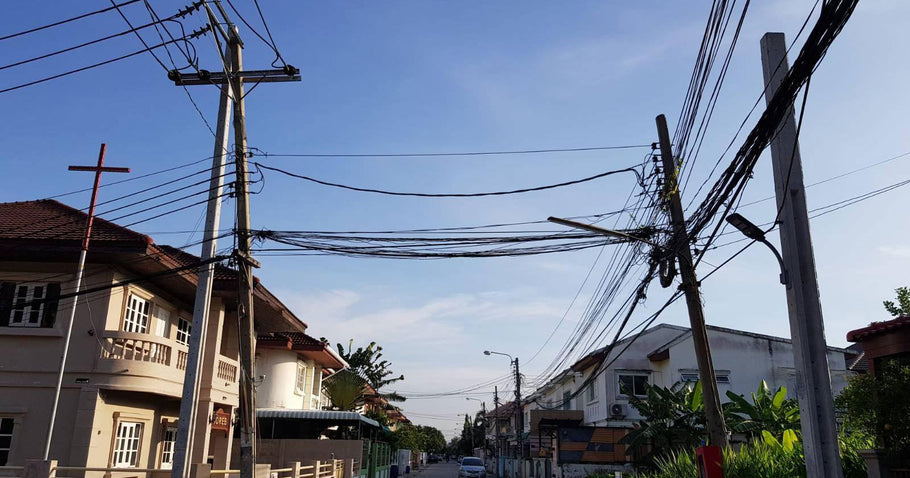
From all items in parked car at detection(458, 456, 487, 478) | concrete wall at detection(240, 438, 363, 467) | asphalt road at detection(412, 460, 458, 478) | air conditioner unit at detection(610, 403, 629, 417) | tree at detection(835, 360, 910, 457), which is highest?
air conditioner unit at detection(610, 403, 629, 417)

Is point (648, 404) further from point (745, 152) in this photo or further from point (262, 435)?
point (745, 152)

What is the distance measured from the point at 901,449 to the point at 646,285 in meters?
4.46

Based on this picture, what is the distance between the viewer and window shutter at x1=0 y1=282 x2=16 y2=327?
52.3 ft

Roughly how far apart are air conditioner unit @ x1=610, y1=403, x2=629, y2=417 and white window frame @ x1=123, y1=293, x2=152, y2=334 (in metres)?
21.8

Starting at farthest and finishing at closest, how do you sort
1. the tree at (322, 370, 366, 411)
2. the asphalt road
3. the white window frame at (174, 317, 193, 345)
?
the asphalt road < the tree at (322, 370, 366, 411) < the white window frame at (174, 317, 193, 345)

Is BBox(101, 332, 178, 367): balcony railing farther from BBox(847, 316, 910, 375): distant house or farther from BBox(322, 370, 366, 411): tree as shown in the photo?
BBox(322, 370, 366, 411): tree

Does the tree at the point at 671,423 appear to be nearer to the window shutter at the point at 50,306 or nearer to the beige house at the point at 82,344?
the beige house at the point at 82,344

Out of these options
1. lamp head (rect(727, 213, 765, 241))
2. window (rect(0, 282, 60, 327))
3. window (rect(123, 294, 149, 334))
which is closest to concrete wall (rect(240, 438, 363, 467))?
window (rect(123, 294, 149, 334))

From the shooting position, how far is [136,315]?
56.5 feet

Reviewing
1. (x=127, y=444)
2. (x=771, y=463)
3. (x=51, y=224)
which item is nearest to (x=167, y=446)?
(x=127, y=444)

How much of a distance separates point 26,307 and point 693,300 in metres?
14.3

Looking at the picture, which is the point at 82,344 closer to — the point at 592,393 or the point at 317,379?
the point at 317,379

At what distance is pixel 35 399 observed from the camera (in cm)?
1541

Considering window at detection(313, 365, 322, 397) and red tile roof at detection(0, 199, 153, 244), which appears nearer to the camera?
red tile roof at detection(0, 199, 153, 244)
